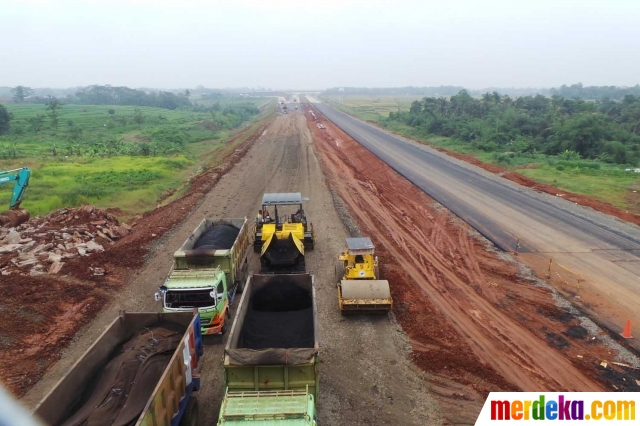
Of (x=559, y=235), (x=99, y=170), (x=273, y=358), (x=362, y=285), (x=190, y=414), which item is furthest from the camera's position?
(x=99, y=170)

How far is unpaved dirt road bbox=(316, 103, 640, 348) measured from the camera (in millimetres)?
16219

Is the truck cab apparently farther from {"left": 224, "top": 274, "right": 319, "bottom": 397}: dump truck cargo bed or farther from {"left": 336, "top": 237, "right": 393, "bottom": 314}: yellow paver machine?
{"left": 336, "top": 237, "right": 393, "bottom": 314}: yellow paver machine

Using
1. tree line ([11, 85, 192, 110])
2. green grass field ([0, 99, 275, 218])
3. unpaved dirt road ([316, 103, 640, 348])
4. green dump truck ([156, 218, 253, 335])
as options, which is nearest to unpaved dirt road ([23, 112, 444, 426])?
green dump truck ([156, 218, 253, 335])

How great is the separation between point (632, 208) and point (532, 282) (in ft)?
47.4

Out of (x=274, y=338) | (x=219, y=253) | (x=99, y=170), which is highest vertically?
(x=219, y=253)

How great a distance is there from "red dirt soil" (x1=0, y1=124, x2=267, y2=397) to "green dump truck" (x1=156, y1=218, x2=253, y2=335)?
11.0 feet

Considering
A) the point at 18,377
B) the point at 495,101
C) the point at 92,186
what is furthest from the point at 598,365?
the point at 495,101

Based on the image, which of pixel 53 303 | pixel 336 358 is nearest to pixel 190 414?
pixel 336 358

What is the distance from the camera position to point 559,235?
2216cm

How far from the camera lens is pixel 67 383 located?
332 inches

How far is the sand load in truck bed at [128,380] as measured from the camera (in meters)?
7.88

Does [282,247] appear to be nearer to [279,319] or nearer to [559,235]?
[279,319]

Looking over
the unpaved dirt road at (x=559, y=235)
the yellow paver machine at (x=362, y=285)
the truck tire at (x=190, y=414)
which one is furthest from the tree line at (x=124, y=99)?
the truck tire at (x=190, y=414)

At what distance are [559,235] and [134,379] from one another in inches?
798
